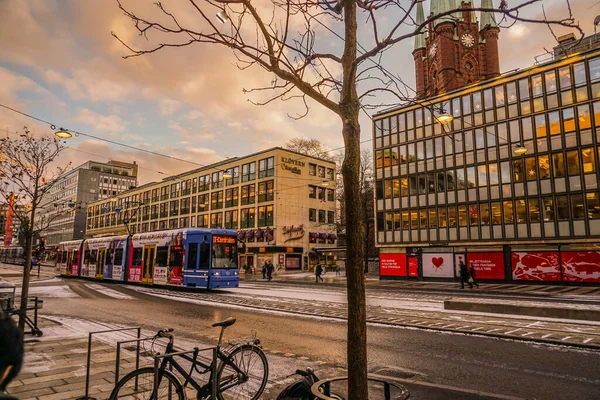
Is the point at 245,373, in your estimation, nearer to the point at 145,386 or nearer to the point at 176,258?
the point at 145,386

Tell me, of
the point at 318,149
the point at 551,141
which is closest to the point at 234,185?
the point at 318,149

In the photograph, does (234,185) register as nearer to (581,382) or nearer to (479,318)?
(479,318)

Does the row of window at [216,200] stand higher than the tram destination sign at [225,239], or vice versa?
the row of window at [216,200]

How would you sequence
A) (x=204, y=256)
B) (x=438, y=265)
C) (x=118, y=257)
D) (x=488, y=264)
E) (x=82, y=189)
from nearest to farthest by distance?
(x=204, y=256)
(x=118, y=257)
(x=488, y=264)
(x=438, y=265)
(x=82, y=189)

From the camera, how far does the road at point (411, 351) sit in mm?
6242

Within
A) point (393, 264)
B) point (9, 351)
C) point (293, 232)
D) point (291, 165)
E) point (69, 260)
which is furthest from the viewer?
point (291, 165)

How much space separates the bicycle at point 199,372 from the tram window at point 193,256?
16200 mm

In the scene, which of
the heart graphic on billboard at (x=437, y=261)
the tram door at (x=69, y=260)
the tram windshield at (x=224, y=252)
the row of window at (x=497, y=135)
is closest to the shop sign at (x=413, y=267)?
the heart graphic on billboard at (x=437, y=261)

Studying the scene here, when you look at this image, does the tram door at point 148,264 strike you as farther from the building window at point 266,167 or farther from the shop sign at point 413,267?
the building window at point 266,167

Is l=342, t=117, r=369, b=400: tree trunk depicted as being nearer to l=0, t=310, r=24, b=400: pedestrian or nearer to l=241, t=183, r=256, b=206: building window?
l=0, t=310, r=24, b=400: pedestrian

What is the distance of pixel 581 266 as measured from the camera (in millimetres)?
28047

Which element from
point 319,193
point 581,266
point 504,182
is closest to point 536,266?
point 581,266

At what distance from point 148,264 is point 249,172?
31.1 meters

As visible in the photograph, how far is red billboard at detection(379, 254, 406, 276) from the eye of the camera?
124 ft
